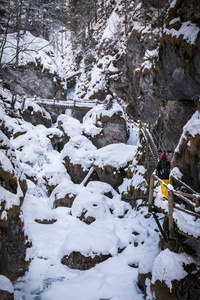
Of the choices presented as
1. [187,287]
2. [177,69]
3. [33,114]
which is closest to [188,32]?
[177,69]

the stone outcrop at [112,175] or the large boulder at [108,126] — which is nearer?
the stone outcrop at [112,175]

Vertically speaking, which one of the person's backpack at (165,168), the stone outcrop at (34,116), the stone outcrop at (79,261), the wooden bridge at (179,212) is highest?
the person's backpack at (165,168)

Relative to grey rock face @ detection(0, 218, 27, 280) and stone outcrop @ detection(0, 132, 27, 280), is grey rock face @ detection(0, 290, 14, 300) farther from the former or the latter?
grey rock face @ detection(0, 218, 27, 280)

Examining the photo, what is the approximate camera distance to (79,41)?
37.0m

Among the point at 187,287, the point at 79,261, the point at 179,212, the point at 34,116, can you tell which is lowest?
the point at 79,261

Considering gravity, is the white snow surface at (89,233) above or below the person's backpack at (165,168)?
below

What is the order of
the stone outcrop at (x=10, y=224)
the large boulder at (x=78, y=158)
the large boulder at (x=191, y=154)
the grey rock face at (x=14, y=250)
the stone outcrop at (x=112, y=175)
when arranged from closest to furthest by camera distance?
1. the stone outcrop at (x=10, y=224)
2. the large boulder at (x=191, y=154)
3. the grey rock face at (x=14, y=250)
4. the stone outcrop at (x=112, y=175)
5. the large boulder at (x=78, y=158)

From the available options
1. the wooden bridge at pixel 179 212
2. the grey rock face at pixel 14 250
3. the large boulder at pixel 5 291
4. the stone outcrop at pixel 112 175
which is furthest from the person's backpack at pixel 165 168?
the stone outcrop at pixel 112 175

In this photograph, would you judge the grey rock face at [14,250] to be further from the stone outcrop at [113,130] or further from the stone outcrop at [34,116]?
the stone outcrop at [34,116]

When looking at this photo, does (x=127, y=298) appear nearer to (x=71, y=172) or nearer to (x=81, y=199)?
(x=81, y=199)

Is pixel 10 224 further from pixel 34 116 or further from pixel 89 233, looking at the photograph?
pixel 34 116

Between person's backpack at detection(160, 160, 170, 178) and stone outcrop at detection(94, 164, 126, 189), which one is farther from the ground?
person's backpack at detection(160, 160, 170, 178)

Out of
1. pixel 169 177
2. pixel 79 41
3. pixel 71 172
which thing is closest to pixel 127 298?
pixel 169 177

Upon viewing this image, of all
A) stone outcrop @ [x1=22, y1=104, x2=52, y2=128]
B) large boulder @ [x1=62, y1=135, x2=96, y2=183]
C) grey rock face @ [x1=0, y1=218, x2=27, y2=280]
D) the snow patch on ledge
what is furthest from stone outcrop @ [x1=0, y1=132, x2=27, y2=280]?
stone outcrop @ [x1=22, y1=104, x2=52, y2=128]
